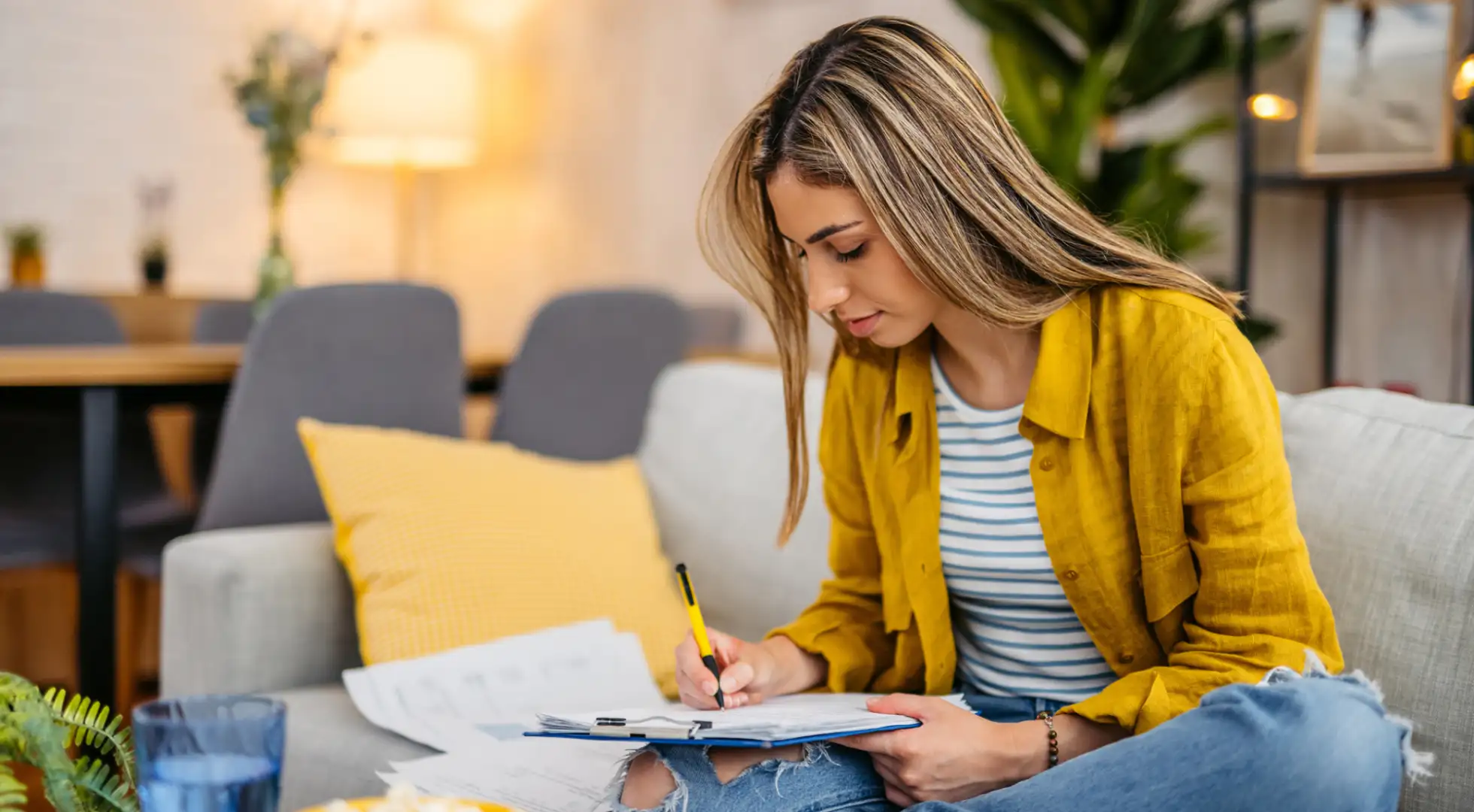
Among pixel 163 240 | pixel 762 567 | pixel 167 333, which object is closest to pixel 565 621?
pixel 762 567

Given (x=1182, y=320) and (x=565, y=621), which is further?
(x=565, y=621)

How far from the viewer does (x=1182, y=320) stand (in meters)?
1.03

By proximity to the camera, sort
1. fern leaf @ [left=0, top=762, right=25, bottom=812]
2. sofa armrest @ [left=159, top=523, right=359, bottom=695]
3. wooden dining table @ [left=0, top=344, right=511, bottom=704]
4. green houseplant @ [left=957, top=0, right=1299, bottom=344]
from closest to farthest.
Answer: fern leaf @ [left=0, top=762, right=25, bottom=812] → sofa armrest @ [left=159, top=523, right=359, bottom=695] → wooden dining table @ [left=0, top=344, right=511, bottom=704] → green houseplant @ [left=957, top=0, right=1299, bottom=344]

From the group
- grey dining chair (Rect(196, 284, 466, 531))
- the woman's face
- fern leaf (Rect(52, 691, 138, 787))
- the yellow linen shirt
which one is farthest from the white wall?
fern leaf (Rect(52, 691, 138, 787))

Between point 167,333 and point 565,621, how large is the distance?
7.60ft

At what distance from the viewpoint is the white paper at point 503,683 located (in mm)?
1365

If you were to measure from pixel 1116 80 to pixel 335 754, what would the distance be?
75.7 inches

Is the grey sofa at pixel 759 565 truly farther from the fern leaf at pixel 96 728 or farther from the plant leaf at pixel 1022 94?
the plant leaf at pixel 1022 94

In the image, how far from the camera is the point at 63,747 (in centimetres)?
74

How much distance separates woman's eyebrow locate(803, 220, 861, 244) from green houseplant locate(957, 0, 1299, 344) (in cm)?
145

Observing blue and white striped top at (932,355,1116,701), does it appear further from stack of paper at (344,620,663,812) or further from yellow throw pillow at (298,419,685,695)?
yellow throw pillow at (298,419,685,695)

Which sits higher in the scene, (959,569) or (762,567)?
(959,569)

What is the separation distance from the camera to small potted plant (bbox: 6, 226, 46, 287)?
11.2ft

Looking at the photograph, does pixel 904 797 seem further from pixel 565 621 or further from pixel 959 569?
pixel 565 621
